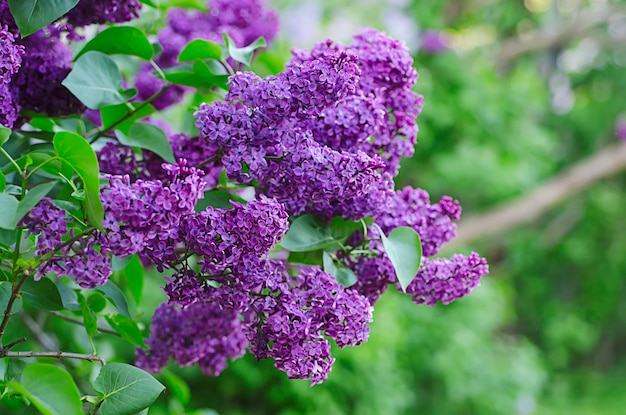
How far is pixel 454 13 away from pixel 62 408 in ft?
10.1

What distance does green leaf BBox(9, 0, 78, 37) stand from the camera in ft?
1.40

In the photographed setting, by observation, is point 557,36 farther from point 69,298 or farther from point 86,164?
point 86,164

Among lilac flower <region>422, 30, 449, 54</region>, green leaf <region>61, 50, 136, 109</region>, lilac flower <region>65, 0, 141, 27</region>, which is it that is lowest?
green leaf <region>61, 50, 136, 109</region>

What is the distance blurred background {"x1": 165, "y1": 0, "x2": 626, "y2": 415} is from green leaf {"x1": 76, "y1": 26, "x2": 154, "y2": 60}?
0.37ft

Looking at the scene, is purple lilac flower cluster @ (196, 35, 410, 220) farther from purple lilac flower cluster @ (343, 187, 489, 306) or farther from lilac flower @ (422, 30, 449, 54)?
lilac flower @ (422, 30, 449, 54)

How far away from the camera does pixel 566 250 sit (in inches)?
167

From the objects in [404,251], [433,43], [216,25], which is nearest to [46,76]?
[404,251]

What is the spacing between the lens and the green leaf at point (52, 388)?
0.35 meters

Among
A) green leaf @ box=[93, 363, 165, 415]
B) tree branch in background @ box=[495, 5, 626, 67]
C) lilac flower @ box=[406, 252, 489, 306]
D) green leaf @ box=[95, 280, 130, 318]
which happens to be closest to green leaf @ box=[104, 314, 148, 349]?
green leaf @ box=[95, 280, 130, 318]

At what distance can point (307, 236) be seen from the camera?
48 centimetres

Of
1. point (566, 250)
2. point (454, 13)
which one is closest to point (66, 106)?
point (454, 13)

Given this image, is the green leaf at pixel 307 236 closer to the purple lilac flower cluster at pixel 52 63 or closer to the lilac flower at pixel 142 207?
the lilac flower at pixel 142 207

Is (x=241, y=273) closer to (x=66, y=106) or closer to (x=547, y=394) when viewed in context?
(x=66, y=106)

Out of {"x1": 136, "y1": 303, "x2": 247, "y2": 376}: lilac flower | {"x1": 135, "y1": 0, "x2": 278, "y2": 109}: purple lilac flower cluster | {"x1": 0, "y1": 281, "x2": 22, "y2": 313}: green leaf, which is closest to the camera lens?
{"x1": 0, "y1": 281, "x2": 22, "y2": 313}: green leaf
